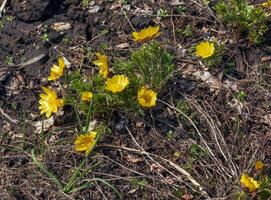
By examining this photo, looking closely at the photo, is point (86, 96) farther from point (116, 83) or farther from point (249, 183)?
point (249, 183)

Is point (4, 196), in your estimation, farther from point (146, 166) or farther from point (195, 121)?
point (195, 121)

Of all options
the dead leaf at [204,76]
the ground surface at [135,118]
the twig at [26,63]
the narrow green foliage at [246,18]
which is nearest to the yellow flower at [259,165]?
the ground surface at [135,118]

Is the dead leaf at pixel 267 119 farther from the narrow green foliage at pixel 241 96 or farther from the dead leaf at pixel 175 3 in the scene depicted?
the dead leaf at pixel 175 3

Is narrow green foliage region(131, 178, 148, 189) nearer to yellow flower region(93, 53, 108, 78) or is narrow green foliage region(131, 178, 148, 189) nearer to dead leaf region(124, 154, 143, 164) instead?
dead leaf region(124, 154, 143, 164)

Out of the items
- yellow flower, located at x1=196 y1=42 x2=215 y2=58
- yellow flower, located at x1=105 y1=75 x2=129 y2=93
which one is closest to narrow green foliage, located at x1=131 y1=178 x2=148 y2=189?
yellow flower, located at x1=105 y1=75 x2=129 y2=93

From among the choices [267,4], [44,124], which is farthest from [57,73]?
[267,4]
